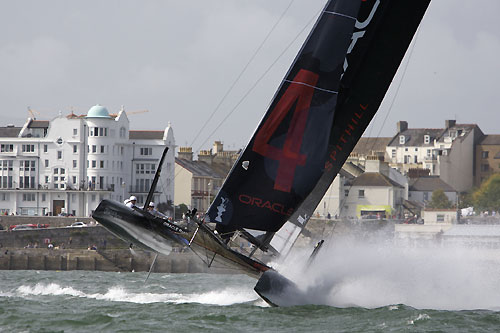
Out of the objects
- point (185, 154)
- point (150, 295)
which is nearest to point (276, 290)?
point (150, 295)

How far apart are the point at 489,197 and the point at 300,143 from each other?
78.1m

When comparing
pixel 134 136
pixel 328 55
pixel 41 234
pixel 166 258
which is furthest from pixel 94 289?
pixel 134 136

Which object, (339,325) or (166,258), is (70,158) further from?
(339,325)

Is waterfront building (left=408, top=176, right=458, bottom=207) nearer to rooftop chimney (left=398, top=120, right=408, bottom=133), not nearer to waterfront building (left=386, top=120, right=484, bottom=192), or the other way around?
waterfront building (left=386, top=120, right=484, bottom=192)

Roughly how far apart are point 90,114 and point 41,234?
75.0 feet

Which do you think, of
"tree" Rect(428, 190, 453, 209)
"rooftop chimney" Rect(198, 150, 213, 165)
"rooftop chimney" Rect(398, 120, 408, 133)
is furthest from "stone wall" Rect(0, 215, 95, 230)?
"rooftop chimney" Rect(398, 120, 408, 133)

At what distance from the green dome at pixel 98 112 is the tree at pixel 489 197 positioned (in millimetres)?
37061

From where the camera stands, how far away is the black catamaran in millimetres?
16781

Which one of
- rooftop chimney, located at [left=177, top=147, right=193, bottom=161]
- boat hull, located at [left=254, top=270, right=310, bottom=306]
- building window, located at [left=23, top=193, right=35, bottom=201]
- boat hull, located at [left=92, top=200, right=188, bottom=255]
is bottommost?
boat hull, located at [left=254, top=270, right=310, bottom=306]

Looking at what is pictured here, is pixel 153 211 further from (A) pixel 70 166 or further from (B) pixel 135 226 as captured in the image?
(A) pixel 70 166

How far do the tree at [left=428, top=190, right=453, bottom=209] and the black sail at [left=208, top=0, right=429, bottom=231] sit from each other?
225 feet

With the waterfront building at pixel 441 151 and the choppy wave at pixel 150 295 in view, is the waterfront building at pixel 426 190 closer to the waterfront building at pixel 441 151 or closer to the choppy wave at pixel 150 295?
the waterfront building at pixel 441 151

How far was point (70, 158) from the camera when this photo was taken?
7294cm

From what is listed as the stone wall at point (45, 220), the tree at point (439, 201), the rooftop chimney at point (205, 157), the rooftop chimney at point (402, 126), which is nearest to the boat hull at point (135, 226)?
the stone wall at point (45, 220)
